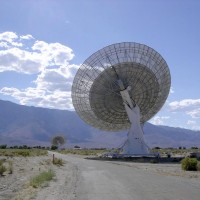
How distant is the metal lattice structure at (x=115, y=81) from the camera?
61.8 metres

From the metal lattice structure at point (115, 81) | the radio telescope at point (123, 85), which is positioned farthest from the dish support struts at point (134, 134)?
the metal lattice structure at point (115, 81)

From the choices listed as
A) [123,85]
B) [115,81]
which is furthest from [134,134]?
[115,81]

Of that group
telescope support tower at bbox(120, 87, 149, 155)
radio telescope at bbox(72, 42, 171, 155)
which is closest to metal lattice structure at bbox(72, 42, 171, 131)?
radio telescope at bbox(72, 42, 171, 155)

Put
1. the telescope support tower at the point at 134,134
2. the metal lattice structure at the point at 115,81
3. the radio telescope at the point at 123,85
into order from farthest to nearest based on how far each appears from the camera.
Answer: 1. the telescope support tower at the point at 134,134
2. the radio telescope at the point at 123,85
3. the metal lattice structure at the point at 115,81

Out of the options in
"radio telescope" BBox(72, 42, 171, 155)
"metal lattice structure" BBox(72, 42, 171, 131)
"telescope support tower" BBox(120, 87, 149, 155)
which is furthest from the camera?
"telescope support tower" BBox(120, 87, 149, 155)

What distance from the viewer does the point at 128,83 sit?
2547 inches

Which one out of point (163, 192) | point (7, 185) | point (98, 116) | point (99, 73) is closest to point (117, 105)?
point (98, 116)

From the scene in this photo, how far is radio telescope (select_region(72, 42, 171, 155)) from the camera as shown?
6192 centimetres

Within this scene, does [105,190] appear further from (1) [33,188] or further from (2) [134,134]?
(2) [134,134]

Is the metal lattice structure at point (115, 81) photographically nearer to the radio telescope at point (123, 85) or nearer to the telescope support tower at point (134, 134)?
the radio telescope at point (123, 85)

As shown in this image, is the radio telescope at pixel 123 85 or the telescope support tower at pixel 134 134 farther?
the telescope support tower at pixel 134 134

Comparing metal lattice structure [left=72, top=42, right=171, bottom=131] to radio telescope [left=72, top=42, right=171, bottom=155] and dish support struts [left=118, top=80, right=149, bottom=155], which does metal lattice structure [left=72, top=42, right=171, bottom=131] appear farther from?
dish support struts [left=118, top=80, right=149, bottom=155]

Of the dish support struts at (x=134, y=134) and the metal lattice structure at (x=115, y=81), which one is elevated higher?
the metal lattice structure at (x=115, y=81)

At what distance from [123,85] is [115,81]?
151 cm
